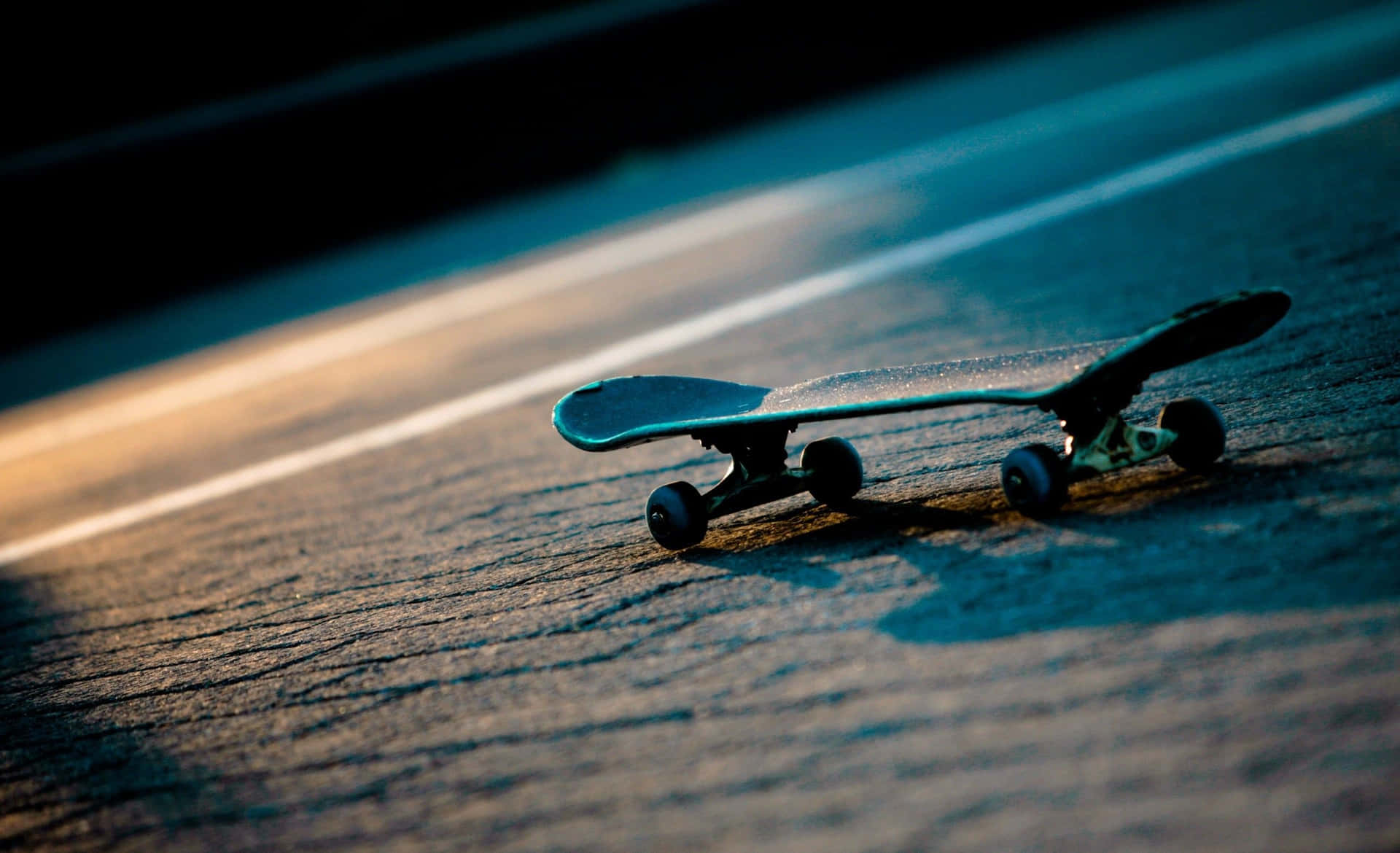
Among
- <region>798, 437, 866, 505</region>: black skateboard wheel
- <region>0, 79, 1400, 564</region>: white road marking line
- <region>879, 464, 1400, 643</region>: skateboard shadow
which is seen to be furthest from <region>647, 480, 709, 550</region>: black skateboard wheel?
<region>0, 79, 1400, 564</region>: white road marking line

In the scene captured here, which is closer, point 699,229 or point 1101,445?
point 1101,445

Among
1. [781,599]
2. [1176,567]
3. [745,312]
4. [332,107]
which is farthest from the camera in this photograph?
[332,107]

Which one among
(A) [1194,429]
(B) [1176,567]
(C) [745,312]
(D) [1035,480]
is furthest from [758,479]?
(C) [745,312]

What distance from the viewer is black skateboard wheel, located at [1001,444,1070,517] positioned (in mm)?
2600

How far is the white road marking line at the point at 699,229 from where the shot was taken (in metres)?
7.48

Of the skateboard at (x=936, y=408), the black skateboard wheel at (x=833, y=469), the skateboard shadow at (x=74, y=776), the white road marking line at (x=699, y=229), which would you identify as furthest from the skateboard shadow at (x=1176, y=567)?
the white road marking line at (x=699, y=229)

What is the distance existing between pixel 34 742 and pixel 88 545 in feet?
7.05

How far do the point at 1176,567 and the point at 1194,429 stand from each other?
495 millimetres

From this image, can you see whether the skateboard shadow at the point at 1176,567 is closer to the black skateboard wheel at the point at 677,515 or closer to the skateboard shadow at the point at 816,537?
the skateboard shadow at the point at 816,537

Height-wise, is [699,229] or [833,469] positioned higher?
[699,229]

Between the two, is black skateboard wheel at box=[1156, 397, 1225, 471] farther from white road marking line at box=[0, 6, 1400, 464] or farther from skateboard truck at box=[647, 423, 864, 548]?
white road marking line at box=[0, 6, 1400, 464]

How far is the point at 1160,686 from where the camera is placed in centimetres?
189

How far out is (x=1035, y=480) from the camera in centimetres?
260

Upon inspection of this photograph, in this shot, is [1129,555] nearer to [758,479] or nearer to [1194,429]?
[1194,429]
